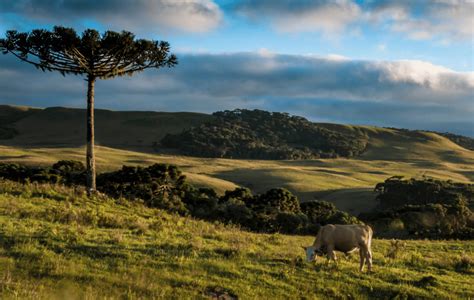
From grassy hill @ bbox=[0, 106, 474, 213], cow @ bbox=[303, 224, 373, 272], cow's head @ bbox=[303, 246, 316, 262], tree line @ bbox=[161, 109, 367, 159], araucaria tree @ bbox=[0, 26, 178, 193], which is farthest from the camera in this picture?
tree line @ bbox=[161, 109, 367, 159]

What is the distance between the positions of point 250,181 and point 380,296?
6258 cm

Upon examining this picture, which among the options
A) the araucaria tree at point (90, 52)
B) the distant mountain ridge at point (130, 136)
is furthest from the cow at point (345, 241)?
the distant mountain ridge at point (130, 136)

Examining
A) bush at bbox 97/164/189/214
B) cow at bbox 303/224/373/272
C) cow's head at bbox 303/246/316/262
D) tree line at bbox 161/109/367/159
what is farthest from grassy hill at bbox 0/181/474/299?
tree line at bbox 161/109/367/159

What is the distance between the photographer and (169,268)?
1241 centimetres

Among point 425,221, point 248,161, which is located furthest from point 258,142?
point 425,221

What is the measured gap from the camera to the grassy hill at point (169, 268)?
10781 millimetres

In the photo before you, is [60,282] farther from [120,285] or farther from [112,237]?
[112,237]

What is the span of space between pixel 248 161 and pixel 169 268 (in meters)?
114

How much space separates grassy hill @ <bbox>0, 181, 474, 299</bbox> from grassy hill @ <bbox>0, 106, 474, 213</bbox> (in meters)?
40.8

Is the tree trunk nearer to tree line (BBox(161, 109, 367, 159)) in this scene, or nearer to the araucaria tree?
the araucaria tree

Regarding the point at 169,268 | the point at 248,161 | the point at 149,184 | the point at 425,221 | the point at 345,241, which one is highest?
the point at 345,241

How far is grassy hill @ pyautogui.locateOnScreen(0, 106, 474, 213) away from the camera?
69.2 meters

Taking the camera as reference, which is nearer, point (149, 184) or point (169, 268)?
point (169, 268)

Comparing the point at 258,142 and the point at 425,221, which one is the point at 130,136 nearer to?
the point at 258,142
